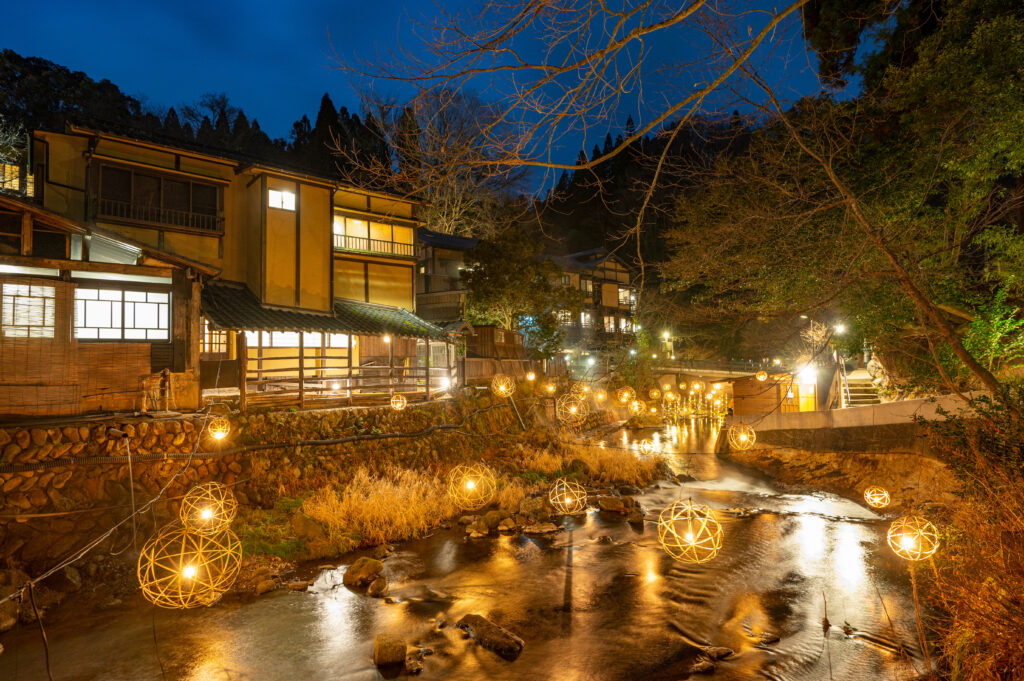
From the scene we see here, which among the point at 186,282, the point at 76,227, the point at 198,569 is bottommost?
the point at 198,569

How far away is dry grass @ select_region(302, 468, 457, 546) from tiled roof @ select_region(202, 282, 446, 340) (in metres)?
5.00

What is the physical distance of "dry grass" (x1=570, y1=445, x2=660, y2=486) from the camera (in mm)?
19547

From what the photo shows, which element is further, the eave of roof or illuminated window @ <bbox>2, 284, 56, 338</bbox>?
the eave of roof

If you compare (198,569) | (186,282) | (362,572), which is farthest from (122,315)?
(362,572)

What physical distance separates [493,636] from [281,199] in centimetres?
1611

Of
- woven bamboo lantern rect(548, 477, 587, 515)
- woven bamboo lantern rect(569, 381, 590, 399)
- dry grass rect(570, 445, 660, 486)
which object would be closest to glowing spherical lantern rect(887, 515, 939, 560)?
woven bamboo lantern rect(548, 477, 587, 515)

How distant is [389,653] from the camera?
781 centimetres

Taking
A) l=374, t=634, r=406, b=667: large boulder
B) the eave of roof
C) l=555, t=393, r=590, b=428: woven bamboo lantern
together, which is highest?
the eave of roof

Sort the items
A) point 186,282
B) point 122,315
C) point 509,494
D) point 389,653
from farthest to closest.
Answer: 1. point 509,494
2. point 186,282
3. point 122,315
4. point 389,653

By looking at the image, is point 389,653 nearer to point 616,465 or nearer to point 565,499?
point 565,499

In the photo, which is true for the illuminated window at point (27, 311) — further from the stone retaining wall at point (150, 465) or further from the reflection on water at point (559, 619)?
the reflection on water at point (559, 619)

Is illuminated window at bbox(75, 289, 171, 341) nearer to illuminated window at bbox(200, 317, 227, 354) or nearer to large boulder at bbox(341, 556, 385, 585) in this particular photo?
illuminated window at bbox(200, 317, 227, 354)

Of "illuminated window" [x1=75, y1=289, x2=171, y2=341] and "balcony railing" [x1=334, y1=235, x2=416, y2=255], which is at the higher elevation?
"balcony railing" [x1=334, y1=235, x2=416, y2=255]

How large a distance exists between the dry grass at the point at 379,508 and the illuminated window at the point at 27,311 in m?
6.52
